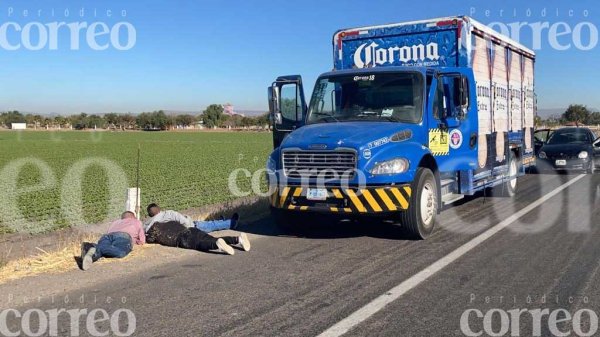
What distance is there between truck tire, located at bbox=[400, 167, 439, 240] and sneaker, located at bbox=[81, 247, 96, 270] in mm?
4086

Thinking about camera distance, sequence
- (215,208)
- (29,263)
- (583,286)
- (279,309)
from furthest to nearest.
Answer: (215,208)
(29,263)
(583,286)
(279,309)

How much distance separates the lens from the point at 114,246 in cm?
721

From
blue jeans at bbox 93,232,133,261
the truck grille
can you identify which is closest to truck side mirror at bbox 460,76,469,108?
A: the truck grille

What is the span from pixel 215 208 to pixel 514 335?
816 centimetres

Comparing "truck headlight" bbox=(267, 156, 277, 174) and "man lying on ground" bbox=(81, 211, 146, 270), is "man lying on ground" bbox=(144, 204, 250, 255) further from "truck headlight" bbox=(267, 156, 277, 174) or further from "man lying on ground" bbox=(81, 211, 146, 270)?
"truck headlight" bbox=(267, 156, 277, 174)

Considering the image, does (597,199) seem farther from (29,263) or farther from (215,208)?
(29,263)

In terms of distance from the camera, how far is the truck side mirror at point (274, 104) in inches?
382

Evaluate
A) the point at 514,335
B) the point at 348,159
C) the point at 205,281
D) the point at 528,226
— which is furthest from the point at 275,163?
the point at 514,335

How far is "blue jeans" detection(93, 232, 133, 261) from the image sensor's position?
7148 millimetres

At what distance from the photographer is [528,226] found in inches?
354

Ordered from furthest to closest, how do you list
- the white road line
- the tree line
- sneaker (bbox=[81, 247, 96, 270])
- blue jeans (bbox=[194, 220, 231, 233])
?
the tree line < blue jeans (bbox=[194, 220, 231, 233]) < sneaker (bbox=[81, 247, 96, 270]) < the white road line

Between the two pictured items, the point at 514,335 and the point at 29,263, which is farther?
the point at 29,263

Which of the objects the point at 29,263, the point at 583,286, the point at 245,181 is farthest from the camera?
the point at 245,181
